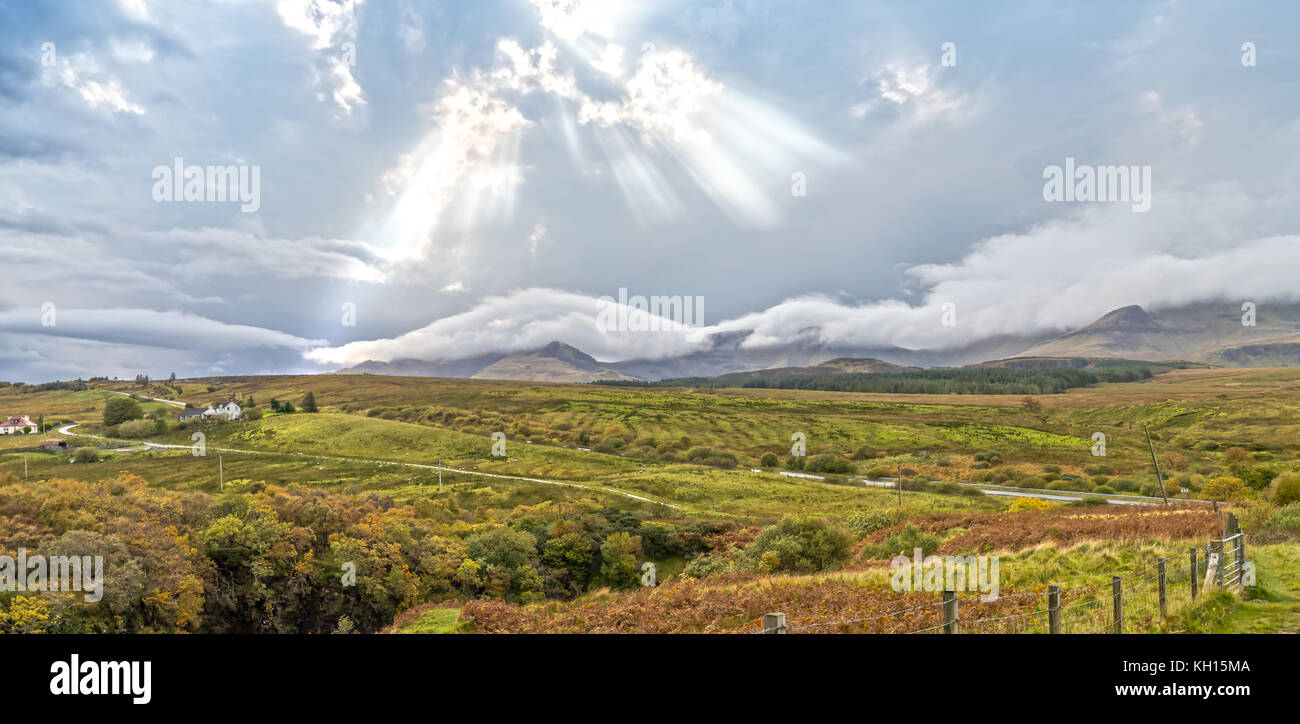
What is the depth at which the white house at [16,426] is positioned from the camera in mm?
124125

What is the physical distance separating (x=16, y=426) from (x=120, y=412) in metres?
18.6

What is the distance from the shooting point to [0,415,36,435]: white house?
4887 inches

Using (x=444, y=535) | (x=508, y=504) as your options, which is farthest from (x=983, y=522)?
(x=508, y=504)

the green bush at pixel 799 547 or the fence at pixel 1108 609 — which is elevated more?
the fence at pixel 1108 609

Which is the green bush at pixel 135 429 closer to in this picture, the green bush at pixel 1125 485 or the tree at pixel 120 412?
the tree at pixel 120 412

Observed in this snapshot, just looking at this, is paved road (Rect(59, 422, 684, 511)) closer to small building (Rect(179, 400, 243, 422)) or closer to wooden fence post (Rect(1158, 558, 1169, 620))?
small building (Rect(179, 400, 243, 422))

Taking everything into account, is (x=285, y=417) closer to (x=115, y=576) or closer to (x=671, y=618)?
Answer: (x=115, y=576)

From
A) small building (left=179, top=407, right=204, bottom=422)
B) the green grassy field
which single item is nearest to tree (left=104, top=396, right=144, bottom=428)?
the green grassy field

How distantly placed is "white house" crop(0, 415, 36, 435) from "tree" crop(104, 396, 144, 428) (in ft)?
43.2

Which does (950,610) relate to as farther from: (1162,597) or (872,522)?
(872,522)

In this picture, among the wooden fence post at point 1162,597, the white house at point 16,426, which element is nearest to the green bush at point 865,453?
the wooden fence post at point 1162,597

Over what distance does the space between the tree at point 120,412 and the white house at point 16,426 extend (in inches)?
518

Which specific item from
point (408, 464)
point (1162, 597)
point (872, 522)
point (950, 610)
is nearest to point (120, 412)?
point (408, 464)

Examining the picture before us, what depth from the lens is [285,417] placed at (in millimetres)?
129875
